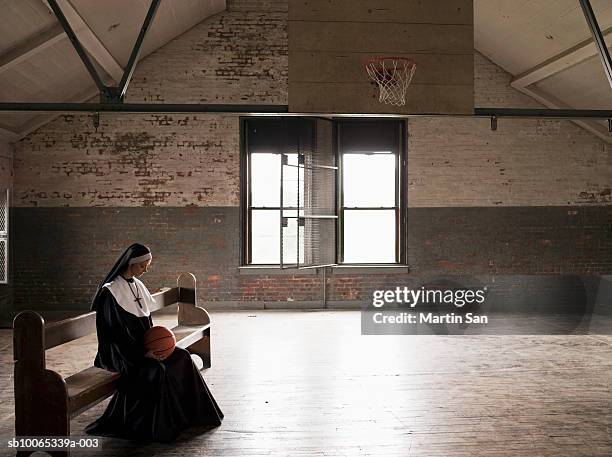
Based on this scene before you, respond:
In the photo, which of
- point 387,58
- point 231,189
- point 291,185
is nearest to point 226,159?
point 231,189

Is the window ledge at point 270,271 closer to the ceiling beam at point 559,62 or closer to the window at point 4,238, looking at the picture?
the window at point 4,238

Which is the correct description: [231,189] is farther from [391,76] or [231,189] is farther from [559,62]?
[559,62]

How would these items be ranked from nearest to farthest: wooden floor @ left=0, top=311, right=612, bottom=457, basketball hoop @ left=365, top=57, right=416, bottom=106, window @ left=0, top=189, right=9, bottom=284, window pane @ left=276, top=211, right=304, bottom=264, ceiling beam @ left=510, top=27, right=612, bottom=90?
wooden floor @ left=0, top=311, right=612, bottom=457
basketball hoop @ left=365, top=57, right=416, bottom=106
ceiling beam @ left=510, top=27, right=612, bottom=90
window pane @ left=276, top=211, right=304, bottom=264
window @ left=0, top=189, right=9, bottom=284

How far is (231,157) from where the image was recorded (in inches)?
420

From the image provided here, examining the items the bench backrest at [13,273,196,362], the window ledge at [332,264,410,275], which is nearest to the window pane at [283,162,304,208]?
the window ledge at [332,264,410,275]

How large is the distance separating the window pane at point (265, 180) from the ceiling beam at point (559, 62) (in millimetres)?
4077

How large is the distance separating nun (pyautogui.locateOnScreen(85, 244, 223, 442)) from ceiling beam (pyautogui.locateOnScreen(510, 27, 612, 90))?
21.2 feet

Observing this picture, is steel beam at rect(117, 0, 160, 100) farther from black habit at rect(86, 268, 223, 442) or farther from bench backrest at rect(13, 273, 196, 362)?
bench backrest at rect(13, 273, 196, 362)

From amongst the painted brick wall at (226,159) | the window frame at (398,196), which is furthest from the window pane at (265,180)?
the window frame at (398,196)

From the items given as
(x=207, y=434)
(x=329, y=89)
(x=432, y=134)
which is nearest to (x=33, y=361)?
(x=207, y=434)

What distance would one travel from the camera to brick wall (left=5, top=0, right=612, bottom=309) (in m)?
10.5

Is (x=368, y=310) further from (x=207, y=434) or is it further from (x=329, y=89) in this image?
(x=207, y=434)

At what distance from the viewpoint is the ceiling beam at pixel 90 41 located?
7.45 meters

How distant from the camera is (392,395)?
550 cm
